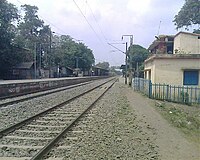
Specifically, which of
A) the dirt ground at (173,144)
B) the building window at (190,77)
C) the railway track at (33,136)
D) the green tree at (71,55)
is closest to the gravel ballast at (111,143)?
the dirt ground at (173,144)

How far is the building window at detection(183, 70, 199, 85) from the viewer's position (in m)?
23.5

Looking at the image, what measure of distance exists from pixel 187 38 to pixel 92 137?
29285 millimetres

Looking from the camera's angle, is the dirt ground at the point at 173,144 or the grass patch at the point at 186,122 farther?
the grass patch at the point at 186,122

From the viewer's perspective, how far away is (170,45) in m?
43.6

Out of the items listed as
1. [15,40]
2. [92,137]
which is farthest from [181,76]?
[15,40]

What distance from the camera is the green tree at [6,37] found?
52.4 m

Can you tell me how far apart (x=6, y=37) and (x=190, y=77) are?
3966 cm

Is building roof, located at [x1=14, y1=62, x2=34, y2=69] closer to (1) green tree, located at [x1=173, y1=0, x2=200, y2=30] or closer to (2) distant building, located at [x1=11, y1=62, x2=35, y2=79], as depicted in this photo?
(2) distant building, located at [x1=11, y1=62, x2=35, y2=79]

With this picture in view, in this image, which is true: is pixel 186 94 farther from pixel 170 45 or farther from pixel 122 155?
pixel 170 45

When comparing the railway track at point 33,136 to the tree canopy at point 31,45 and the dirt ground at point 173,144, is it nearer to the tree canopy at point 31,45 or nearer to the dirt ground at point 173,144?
the dirt ground at point 173,144

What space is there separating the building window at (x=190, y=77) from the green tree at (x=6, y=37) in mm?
37976

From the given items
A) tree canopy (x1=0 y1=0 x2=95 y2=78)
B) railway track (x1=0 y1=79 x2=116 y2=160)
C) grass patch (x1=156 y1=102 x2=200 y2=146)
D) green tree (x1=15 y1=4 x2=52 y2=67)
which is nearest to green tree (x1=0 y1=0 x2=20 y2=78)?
tree canopy (x1=0 y1=0 x2=95 y2=78)

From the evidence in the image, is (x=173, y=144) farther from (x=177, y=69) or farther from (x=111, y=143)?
(x=177, y=69)

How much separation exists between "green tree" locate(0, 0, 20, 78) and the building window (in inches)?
1495
